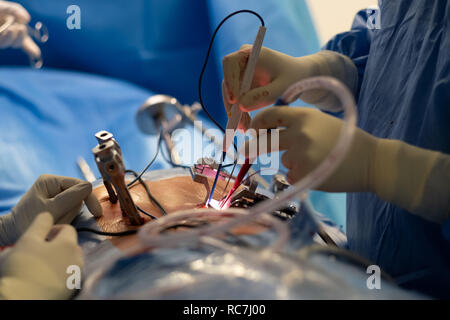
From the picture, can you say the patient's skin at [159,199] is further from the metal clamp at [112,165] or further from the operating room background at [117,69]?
the operating room background at [117,69]

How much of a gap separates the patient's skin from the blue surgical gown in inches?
18.9

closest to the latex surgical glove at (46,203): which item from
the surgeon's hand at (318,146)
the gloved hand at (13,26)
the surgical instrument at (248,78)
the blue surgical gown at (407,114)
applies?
the surgical instrument at (248,78)

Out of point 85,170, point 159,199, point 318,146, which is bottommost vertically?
point 85,170

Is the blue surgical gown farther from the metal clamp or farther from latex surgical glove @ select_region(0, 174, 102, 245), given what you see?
latex surgical glove @ select_region(0, 174, 102, 245)

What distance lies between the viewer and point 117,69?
280 centimetres

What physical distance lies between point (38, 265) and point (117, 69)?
240 centimetres

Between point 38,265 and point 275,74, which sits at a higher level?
point 275,74

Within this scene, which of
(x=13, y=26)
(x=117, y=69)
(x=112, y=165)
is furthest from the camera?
(x=117, y=69)

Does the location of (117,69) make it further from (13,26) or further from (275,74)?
(275,74)

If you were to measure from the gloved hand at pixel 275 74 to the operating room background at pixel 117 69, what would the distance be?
27.9 inches

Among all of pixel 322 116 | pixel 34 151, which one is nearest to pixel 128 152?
pixel 34 151

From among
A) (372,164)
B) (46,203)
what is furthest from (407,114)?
(46,203)

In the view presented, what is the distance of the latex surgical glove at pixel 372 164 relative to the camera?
688 mm

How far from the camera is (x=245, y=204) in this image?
1055mm
